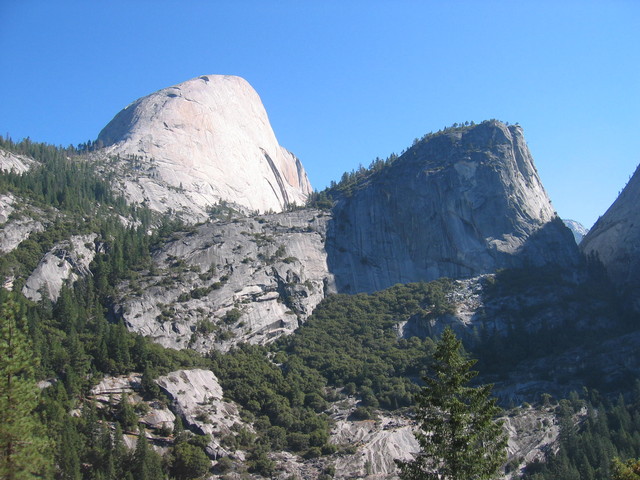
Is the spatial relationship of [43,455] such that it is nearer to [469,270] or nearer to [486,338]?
[486,338]

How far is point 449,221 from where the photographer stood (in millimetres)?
139500

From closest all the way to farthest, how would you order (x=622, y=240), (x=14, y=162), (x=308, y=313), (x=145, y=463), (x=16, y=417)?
(x=16, y=417) → (x=145, y=463) → (x=308, y=313) → (x=622, y=240) → (x=14, y=162)

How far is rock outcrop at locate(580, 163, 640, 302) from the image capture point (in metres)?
122

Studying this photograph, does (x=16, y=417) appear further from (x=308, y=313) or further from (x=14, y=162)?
(x=14, y=162)

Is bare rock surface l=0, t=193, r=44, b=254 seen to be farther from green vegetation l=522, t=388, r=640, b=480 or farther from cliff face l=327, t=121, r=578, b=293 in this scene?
green vegetation l=522, t=388, r=640, b=480

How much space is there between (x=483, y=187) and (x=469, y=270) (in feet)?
69.9

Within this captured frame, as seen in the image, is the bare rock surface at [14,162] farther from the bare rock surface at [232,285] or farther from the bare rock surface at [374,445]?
the bare rock surface at [374,445]

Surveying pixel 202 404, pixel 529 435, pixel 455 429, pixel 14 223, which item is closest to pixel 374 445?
pixel 529 435

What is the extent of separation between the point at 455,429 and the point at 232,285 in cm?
9048

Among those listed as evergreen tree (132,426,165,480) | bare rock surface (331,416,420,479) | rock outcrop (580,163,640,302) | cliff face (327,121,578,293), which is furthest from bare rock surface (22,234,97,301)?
rock outcrop (580,163,640,302)

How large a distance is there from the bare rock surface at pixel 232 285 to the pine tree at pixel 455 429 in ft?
245

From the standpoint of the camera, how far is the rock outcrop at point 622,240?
122 m

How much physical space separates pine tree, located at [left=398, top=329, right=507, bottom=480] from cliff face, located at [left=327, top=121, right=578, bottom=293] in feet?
334

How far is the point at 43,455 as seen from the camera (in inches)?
1319
